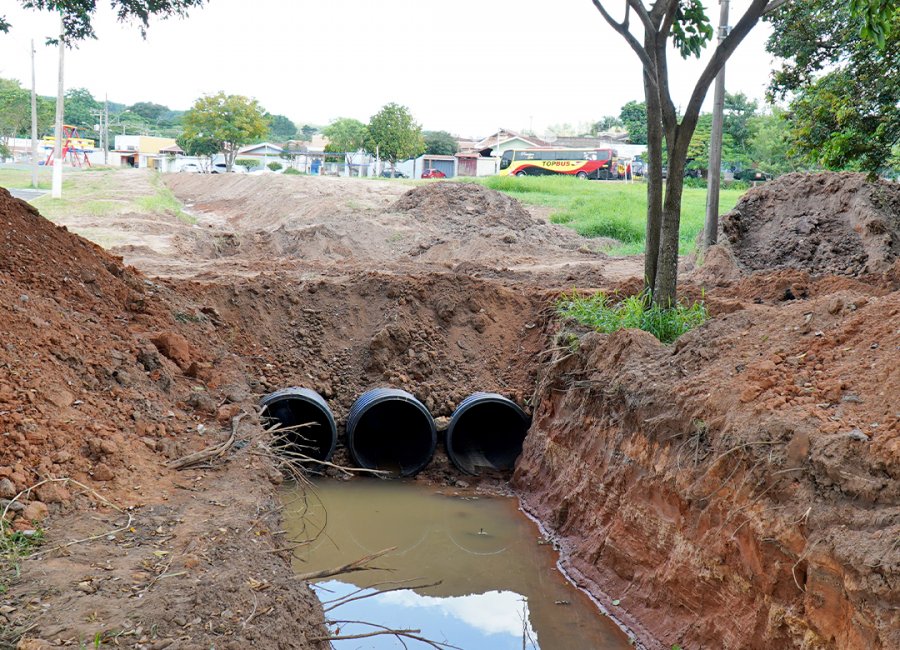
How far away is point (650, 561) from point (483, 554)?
2.10 m

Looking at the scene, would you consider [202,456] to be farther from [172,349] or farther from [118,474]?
[172,349]

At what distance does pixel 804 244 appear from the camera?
14.3 meters

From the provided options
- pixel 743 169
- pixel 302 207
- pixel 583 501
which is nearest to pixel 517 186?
pixel 302 207

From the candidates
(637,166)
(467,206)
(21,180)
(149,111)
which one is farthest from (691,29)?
(149,111)

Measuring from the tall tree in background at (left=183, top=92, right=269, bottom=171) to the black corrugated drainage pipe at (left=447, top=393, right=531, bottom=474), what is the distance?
50440 millimetres

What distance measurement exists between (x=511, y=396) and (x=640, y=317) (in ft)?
6.89

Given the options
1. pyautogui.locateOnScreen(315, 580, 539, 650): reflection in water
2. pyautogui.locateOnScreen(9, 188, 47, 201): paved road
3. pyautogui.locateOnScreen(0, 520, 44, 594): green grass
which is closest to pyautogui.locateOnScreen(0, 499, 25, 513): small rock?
pyautogui.locateOnScreen(0, 520, 44, 594): green grass

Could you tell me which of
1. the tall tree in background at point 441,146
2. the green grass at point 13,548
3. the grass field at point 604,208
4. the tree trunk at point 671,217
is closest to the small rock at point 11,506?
the green grass at point 13,548

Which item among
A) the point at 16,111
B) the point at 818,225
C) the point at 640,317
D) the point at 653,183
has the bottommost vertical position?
the point at 640,317

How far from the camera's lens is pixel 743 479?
590 centimetres

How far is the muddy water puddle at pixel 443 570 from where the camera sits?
6906mm

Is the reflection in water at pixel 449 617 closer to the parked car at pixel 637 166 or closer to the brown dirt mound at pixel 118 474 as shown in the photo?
the brown dirt mound at pixel 118 474

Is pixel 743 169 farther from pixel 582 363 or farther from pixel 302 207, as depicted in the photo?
pixel 582 363

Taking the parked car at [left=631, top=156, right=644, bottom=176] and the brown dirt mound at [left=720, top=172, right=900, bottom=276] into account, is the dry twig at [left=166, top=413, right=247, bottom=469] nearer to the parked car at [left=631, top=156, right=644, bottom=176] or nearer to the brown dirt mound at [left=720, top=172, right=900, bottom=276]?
the brown dirt mound at [left=720, top=172, right=900, bottom=276]
